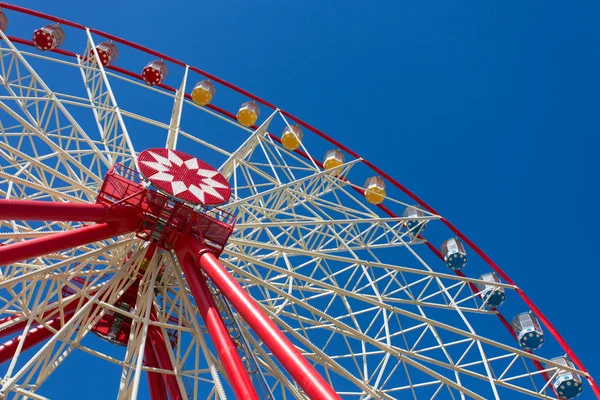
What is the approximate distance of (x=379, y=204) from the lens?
20.8 metres

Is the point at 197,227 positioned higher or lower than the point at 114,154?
lower

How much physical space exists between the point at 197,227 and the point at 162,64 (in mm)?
8840

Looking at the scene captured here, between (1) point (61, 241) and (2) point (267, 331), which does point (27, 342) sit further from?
(2) point (267, 331)

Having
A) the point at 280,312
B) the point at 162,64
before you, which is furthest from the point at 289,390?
the point at 162,64

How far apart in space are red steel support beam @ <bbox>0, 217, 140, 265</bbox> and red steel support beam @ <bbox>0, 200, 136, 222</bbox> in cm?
16

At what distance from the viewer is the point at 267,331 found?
9.98 metres

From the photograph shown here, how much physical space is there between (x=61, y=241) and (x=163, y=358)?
5.01m

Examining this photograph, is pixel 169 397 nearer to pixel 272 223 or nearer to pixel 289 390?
pixel 289 390

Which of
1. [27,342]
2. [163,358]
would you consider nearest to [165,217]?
[163,358]

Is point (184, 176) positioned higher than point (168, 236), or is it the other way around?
point (184, 176)

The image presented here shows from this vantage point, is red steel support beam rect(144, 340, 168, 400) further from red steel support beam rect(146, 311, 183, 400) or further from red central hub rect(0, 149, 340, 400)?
red steel support beam rect(146, 311, 183, 400)

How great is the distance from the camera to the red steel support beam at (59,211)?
34.1 feet

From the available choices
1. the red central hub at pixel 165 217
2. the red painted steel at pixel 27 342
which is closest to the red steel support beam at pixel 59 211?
the red central hub at pixel 165 217

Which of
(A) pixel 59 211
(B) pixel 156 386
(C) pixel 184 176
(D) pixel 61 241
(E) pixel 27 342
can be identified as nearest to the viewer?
(A) pixel 59 211
